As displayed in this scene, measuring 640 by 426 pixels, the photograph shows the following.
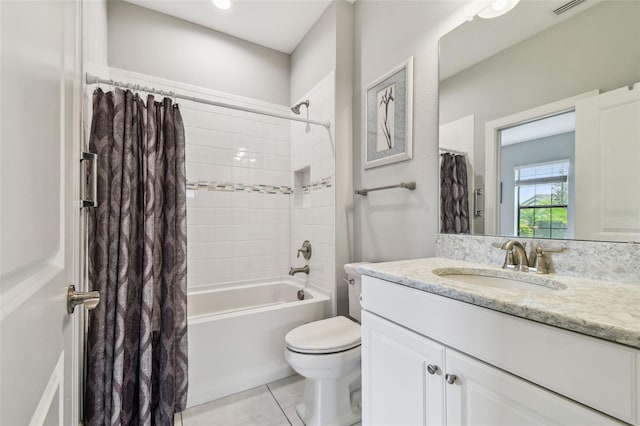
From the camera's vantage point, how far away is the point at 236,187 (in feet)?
8.37

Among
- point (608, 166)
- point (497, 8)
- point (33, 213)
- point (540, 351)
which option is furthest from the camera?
point (497, 8)

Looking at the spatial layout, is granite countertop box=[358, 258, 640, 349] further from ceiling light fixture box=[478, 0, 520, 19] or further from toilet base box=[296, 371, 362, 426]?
ceiling light fixture box=[478, 0, 520, 19]

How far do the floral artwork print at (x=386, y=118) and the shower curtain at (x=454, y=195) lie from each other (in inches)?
16.8

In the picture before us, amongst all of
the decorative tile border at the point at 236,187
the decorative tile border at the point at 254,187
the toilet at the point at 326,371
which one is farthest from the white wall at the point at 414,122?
the decorative tile border at the point at 236,187

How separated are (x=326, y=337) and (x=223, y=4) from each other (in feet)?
8.20

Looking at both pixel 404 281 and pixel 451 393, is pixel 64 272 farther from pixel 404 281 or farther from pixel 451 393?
pixel 451 393

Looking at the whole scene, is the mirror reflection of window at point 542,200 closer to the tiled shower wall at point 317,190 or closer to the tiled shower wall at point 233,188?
the tiled shower wall at point 317,190

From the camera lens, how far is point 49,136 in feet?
1.54

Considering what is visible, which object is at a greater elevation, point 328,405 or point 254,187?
point 254,187

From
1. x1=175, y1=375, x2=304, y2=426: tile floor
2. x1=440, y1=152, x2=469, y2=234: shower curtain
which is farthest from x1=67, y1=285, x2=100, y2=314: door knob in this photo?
x1=440, y1=152, x2=469, y2=234: shower curtain

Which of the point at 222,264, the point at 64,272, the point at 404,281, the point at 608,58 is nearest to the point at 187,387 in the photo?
the point at 222,264

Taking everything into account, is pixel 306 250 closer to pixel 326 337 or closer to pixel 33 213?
pixel 326 337

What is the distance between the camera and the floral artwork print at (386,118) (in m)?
1.75

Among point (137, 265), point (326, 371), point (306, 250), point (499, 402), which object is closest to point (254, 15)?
point (306, 250)
